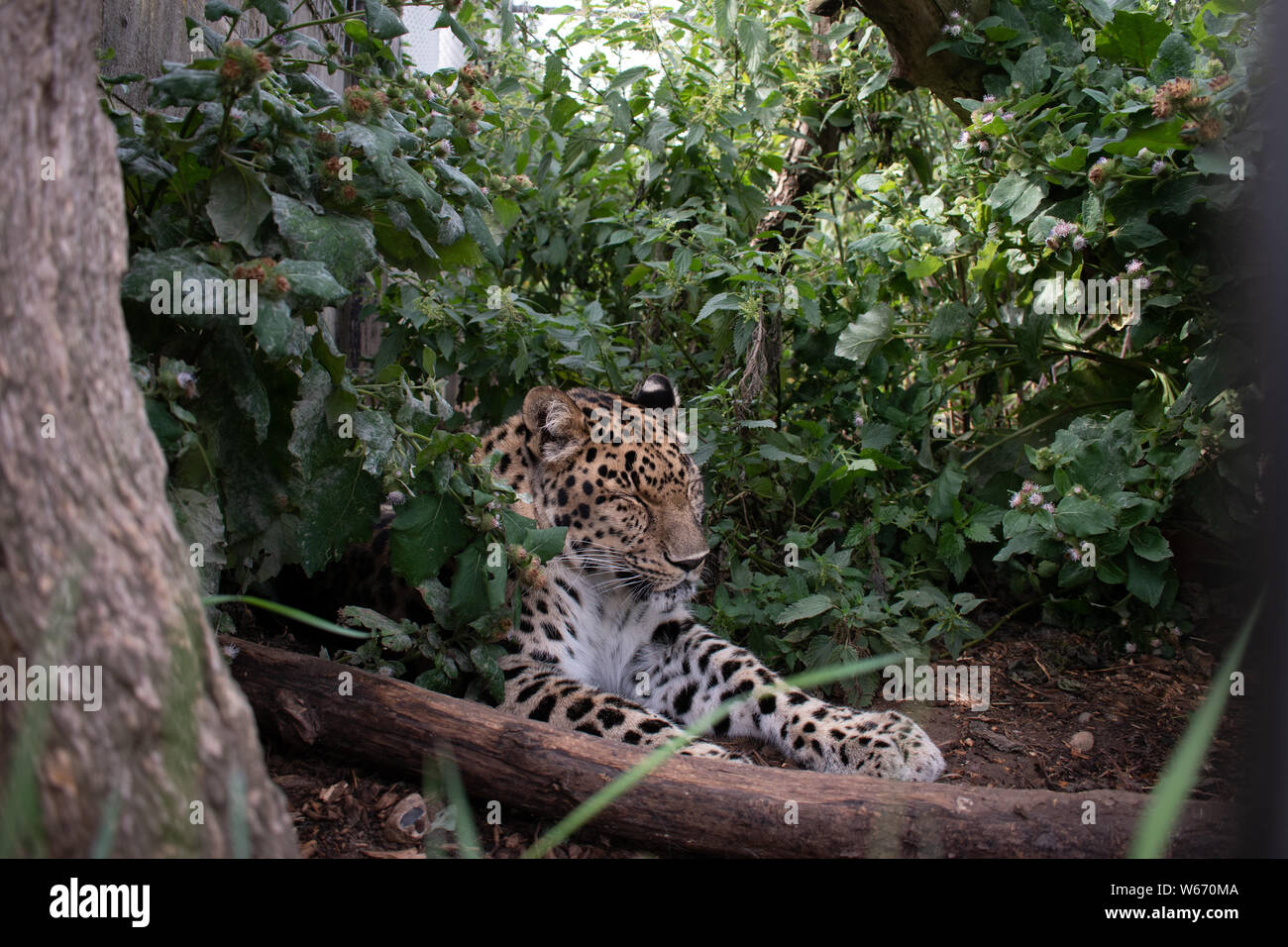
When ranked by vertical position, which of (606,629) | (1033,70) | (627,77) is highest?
(627,77)

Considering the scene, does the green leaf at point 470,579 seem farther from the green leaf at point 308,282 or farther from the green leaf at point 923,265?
the green leaf at point 923,265

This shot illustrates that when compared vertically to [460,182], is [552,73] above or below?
above

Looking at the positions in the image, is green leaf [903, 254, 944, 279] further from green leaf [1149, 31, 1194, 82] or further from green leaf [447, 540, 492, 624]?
green leaf [447, 540, 492, 624]

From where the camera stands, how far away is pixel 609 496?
14.7 feet

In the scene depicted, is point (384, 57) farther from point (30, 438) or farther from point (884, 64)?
point (884, 64)

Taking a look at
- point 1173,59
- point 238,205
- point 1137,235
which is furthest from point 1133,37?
point 238,205

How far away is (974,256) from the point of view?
5.04 meters

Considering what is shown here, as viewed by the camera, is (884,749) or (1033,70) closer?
(884,749)

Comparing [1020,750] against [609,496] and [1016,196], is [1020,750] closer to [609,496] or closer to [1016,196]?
[609,496]

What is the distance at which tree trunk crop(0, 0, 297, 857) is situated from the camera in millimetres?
1497

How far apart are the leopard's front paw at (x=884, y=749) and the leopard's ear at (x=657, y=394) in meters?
1.81

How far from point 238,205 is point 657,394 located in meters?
2.45
